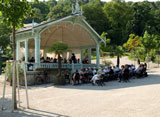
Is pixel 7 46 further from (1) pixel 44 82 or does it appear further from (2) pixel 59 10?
(2) pixel 59 10

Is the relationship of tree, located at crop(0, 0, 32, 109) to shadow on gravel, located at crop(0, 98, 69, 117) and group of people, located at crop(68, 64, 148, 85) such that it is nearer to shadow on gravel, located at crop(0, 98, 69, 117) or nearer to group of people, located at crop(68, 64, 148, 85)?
shadow on gravel, located at crop(0, 98, 69, 117)

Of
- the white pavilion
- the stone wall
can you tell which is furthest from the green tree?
the stone wall

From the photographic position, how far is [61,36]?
→ 64.8ft

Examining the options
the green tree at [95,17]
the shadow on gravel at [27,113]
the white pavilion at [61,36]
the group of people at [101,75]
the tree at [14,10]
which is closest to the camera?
the shadow on gravel at [27,113]

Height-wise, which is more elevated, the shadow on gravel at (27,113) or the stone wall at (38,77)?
the stone wall at (38,77)

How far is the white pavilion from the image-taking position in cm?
1438

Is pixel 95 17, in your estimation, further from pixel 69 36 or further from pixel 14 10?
pixel 14 10

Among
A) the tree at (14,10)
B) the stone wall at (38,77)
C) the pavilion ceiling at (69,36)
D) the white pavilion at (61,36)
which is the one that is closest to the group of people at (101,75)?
the stone wall at (38,77)

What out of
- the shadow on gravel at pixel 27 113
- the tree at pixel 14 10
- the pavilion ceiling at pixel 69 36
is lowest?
the shadow on gravel at pixel 27 113

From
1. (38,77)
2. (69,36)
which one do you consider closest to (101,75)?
(38,77)

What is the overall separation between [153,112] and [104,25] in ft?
198

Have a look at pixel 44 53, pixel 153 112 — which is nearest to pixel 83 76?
pixel 153 112

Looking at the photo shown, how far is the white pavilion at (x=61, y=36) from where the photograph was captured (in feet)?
47.2

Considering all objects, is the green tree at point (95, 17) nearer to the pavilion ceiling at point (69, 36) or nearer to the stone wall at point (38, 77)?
the pavilion ceiling at point (69, 36)
